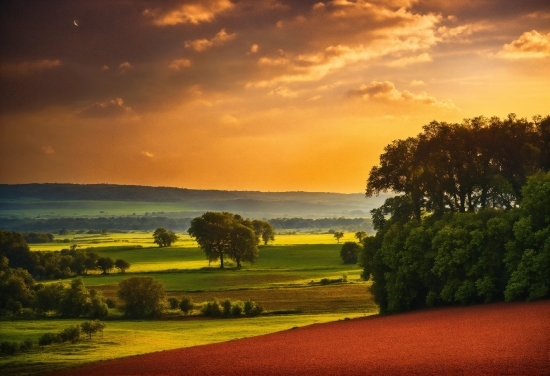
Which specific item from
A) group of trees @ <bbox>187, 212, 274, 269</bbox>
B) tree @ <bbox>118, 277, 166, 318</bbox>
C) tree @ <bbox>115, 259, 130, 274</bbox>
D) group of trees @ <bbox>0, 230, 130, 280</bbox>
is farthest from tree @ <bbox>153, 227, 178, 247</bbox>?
tree @ <bbox>118, 277, 166, 318</bbox>

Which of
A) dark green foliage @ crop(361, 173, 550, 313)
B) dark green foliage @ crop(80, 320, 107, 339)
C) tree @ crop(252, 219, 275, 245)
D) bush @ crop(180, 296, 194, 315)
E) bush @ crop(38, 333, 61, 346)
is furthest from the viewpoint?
tree @ crop(252, 219, 275, 245)

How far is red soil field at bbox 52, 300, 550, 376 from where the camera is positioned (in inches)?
1298

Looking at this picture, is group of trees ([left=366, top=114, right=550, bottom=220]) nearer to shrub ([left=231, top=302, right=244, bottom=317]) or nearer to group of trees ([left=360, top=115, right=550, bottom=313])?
group of trees ([left=360, top=115, right=550, bottom=313])

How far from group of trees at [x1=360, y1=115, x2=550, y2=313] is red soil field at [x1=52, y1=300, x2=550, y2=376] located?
11.7ft

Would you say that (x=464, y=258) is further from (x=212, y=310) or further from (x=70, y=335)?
(x=70, y=335)

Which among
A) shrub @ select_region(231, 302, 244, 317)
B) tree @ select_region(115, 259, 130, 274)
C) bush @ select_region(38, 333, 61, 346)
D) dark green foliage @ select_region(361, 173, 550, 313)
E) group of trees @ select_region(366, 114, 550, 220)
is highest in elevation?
group of trees @ select_region(366, 114, 550, 220)

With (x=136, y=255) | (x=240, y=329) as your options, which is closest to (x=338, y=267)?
(x=136, y=255)

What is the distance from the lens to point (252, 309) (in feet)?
235

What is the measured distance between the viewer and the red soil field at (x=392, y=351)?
108 ft

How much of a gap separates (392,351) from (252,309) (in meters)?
34.6

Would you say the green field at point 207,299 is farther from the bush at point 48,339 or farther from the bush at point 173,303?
the bush at point 173,303

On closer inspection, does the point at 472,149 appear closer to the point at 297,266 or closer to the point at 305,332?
the point at 305,332

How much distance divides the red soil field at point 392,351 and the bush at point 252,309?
19261 millimetres

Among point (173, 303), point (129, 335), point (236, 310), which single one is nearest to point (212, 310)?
point (236, 310)
